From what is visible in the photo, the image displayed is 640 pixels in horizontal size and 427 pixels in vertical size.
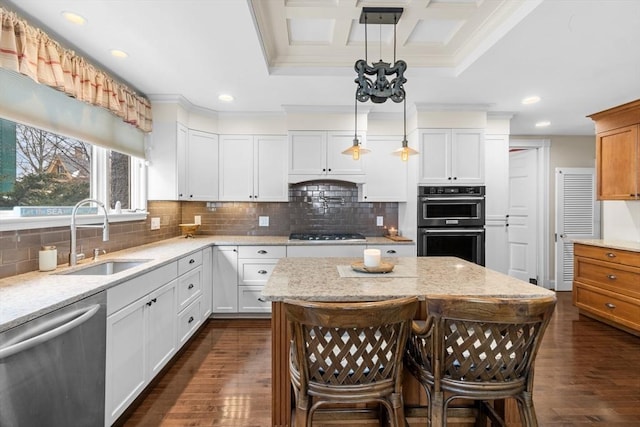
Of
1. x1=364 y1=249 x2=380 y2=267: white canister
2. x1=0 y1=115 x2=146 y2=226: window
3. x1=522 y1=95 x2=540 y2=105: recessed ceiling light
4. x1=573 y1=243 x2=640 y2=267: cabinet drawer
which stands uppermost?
x1=522 y1=95 x2=540 y2=105: recessed ceiling light

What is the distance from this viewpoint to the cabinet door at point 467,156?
375cm

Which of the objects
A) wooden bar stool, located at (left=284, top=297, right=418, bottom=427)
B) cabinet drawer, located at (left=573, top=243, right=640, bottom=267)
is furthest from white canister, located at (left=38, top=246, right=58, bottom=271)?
cabinet drawer, located at (left=573, top=243, right=640, bottom=267)

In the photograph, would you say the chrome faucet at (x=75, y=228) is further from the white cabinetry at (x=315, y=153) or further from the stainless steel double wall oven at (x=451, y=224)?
the stainless steel double wall oven at (x=451, y=224)

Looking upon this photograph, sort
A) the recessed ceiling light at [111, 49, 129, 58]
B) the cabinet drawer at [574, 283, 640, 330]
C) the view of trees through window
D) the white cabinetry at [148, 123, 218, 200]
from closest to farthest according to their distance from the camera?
1. the view of trees through window
2. the recessed ceiling light at [111, 49, 129, 58]
3. the cabinet drawer at [574, 283, 640, 330]
4. the white cabinetry at [148, 123, 218, 200]

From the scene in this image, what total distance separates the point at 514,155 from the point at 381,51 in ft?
12.2

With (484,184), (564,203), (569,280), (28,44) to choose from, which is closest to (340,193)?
(484,184)

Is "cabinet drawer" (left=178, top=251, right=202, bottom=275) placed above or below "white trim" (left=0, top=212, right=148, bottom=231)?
below

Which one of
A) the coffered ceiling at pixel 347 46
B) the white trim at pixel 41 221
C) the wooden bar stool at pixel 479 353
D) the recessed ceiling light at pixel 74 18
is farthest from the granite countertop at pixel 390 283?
the recessed ceiling light at pixel 74 18

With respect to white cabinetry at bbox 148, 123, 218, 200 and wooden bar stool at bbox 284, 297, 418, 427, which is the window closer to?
white cabinetry at bbox 148, 123, 218, 200

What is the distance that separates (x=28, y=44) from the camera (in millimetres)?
1854

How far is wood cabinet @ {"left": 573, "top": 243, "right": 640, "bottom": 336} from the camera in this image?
3.20 meters

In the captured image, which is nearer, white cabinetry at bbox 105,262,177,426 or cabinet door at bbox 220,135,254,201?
white cabinetry at bbox 105,262,177,426

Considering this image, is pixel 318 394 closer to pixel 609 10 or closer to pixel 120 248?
pixel 120 248

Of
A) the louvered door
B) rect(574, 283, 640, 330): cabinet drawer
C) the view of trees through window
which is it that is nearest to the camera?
Answer: the view of trees through window
